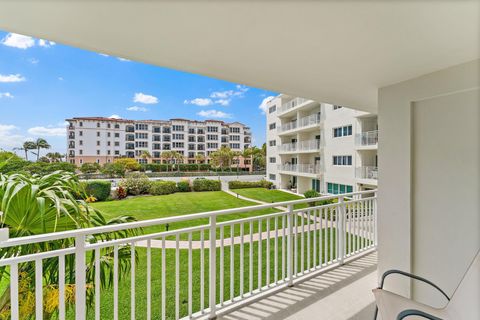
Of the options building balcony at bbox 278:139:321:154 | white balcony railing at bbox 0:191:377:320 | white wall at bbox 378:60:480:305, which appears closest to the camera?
white balcony railing at bbox 0:191:377:320

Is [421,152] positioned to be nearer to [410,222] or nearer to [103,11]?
[410,222]

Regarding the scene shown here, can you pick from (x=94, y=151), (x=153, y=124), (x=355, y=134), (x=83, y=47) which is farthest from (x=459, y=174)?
(x=153, y=124)

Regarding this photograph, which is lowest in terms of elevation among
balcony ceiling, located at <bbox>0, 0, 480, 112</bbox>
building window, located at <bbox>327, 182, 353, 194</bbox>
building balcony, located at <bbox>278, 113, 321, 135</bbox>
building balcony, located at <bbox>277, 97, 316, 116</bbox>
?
building window, located at <bbox>327, 182, 353, 194</bbox>

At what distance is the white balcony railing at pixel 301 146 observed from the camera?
17.2 meters

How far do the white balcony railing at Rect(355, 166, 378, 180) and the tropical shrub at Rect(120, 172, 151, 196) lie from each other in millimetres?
16653

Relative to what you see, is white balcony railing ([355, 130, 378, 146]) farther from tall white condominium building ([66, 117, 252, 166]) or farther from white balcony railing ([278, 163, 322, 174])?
tall white condominium building ([66, 117, 252, 166])

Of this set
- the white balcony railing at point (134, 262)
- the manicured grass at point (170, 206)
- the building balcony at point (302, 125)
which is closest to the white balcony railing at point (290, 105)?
the building balcony at point (302, 125)

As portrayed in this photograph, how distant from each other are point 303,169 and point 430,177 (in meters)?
17.1

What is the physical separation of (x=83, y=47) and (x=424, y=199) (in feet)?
10.0

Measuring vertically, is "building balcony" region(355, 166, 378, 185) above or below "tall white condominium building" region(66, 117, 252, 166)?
below

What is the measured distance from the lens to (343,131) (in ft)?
48.6

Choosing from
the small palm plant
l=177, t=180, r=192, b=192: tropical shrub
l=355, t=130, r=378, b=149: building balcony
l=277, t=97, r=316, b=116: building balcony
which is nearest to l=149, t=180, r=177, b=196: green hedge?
l=177, t=180, r=192, b=192: tropical shrub

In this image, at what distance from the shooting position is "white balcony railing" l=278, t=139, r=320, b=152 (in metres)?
17.2

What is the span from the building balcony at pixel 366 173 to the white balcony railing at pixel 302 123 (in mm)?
4894
